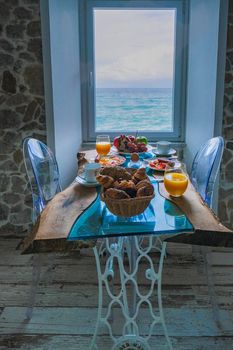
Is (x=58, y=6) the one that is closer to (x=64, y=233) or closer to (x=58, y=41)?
(x=58, y=41)

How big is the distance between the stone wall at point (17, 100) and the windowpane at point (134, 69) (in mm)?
863

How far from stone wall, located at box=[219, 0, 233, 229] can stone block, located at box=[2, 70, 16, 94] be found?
1.67 m

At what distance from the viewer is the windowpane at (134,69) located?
3799mm

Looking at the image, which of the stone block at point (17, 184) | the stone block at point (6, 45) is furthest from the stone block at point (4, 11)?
the stone block at point (17, 184)

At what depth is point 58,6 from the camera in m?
3.31

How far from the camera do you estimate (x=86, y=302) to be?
8.23 ft

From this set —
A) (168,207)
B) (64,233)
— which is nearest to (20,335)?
(64,233)

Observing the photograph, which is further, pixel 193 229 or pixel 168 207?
pixel 168 207

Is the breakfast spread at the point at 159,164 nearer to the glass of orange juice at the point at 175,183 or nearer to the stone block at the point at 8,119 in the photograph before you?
the glass of orange juice at the point at 175,183

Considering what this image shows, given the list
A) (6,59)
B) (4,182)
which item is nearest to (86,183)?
(4,182)

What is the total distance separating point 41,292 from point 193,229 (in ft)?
4.44

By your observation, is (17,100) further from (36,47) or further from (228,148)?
(228,148)

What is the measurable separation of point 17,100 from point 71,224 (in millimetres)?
1818

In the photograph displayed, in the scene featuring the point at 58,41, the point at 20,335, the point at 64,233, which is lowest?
the point at 20,335
